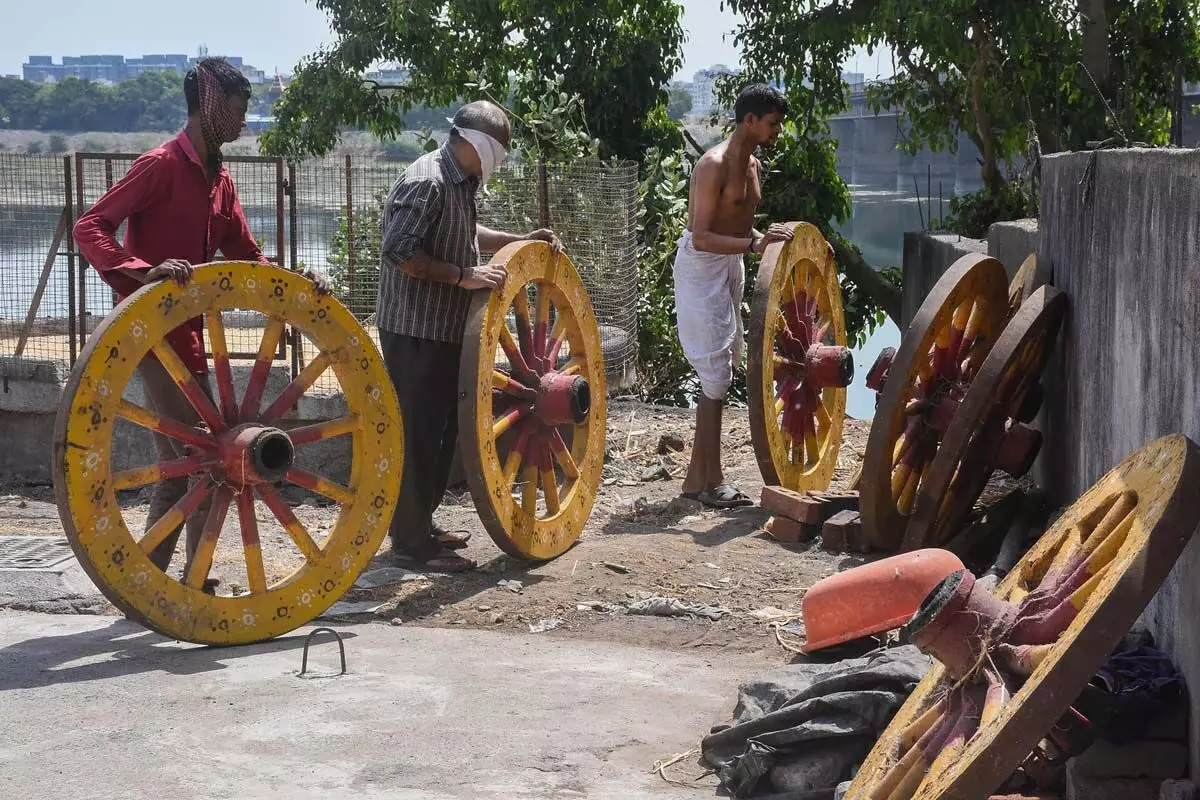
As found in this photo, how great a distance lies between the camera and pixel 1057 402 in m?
6.42

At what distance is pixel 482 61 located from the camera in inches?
651

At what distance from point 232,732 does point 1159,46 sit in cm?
1105

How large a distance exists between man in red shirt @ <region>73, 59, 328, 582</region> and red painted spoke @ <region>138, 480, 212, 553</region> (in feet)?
0.61

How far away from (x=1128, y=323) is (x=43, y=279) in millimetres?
6779

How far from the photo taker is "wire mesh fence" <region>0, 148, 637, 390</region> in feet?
30.3

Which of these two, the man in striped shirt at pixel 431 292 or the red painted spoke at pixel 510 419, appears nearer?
the man in striped shirt at pixel 431 292

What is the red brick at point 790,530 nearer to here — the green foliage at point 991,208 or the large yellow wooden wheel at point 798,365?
the large yellow wooden wheel at point 798,365

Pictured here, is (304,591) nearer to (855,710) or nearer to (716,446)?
(855,710)

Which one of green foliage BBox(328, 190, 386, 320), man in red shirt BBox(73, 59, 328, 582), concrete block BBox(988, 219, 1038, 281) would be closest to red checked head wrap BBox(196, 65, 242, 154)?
man in red shirt BBox(73, 59, 328, 582)

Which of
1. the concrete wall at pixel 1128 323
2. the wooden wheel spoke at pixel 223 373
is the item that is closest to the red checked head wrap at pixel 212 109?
the wooden wheel spoke at pixel 223 373

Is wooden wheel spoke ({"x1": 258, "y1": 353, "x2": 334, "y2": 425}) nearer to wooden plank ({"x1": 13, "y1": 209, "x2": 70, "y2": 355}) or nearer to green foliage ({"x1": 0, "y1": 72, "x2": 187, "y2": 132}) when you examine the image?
wooden plank ({"x1": 13, "y1": 209, "x2": 70, "y2": 355})

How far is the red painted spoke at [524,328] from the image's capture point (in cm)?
652

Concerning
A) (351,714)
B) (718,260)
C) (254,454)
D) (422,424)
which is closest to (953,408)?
(718,260)

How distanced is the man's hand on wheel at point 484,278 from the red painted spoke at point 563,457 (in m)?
0.88
